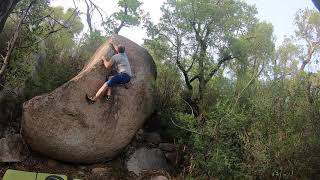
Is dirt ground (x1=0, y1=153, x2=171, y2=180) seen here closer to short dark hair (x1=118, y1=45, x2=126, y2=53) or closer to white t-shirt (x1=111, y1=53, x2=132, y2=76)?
white t-shirt (x1=111, y1=53, x2=132, y2=76)

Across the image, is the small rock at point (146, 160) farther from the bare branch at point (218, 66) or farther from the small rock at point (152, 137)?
the bare branch at point (218, 66)

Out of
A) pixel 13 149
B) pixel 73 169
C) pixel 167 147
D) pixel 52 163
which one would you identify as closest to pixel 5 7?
pixel 13 149

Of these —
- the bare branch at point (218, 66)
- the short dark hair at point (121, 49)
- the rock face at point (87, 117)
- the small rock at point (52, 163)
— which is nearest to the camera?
the rock face at point (87, 117)

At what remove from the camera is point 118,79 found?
1049cm

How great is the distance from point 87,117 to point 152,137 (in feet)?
7.88

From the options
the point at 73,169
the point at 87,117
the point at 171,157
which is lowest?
the point at 73,169

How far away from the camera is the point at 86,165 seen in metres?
10.8

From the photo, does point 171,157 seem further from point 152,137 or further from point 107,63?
point 107,63

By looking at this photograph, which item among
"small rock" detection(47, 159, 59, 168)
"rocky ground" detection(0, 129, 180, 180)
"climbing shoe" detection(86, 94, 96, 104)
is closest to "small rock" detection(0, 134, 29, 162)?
"rocky ground" detection(0, 129, 180, 180)

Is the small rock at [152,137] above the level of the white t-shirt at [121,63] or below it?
below

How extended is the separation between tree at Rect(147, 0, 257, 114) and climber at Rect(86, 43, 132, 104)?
180 centimetres

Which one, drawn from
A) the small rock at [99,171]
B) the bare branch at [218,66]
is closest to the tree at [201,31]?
the bare branch at [218,66]

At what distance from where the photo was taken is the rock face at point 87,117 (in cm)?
1004

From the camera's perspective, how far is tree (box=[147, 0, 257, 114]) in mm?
11742
